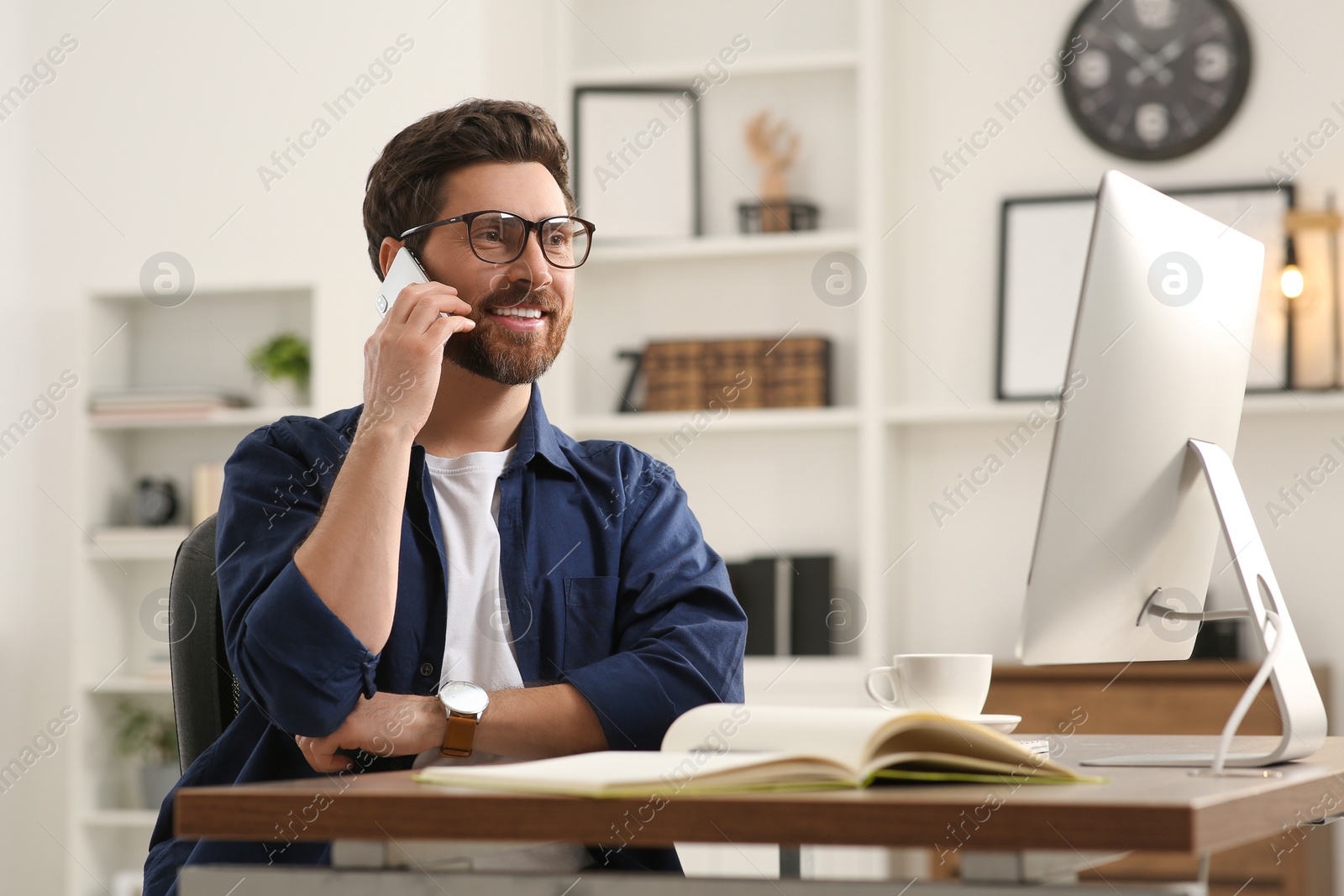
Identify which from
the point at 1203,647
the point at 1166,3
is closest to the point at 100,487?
the point at 1203,647

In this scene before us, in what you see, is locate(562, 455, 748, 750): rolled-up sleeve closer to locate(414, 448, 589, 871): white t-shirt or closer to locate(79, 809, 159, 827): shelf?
locate(414, 448, 589, 871): white t-shirt

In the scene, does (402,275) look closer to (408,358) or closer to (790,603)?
(408,358)

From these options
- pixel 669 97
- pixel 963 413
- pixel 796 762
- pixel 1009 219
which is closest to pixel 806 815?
pixel 796 762

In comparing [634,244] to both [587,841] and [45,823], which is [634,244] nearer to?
[45,823]

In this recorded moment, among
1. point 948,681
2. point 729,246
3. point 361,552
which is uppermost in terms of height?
point 729,246

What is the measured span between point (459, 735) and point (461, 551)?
0.30 meters

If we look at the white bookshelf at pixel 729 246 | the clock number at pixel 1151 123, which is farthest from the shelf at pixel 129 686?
the clock number at pixel 1151 123

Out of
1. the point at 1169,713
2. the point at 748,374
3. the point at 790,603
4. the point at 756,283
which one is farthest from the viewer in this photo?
the point at 756,283

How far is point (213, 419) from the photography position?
3.82 meters

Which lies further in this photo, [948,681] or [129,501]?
[129,501]

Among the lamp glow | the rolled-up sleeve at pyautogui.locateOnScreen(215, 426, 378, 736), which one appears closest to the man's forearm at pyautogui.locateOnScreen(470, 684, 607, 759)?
the rolled-up sleeve at pyautogui.locateOnScreen(215, 426, 378, 736)

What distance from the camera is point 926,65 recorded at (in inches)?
161

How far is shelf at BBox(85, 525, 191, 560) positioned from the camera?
382 centimetres

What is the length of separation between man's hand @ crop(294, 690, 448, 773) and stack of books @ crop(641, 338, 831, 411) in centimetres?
272
